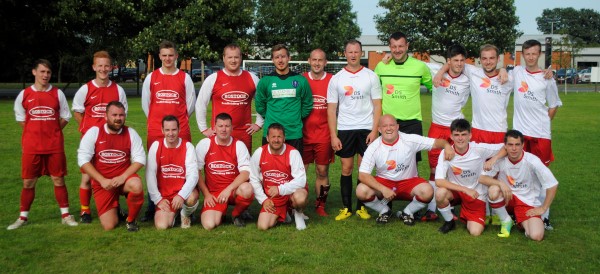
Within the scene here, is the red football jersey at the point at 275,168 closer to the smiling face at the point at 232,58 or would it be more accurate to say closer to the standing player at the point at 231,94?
the standing player at the point at 231,94

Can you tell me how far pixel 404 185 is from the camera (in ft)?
20.7

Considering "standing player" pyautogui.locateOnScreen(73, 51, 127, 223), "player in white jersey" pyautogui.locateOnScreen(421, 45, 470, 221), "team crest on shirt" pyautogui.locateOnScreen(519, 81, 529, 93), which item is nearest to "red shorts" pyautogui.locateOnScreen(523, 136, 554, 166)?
"team crest on shirt" pyautogui.locateOnScreen(519, 81, 529, 93)

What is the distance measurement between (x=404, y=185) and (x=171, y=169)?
8.36 feet

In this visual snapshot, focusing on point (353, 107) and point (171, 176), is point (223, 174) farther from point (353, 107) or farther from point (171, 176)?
point (353, 107)

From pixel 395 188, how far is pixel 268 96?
5.83ft

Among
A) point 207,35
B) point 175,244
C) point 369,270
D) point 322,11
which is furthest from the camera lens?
point 322,11

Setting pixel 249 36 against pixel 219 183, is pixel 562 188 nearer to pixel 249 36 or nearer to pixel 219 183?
pixel 219 183

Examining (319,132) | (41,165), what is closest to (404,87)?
(319,132)

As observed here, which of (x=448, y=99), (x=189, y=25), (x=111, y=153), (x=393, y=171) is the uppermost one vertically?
(x=189, y=25)

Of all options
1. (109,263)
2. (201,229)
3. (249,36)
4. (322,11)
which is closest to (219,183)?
(201,229)

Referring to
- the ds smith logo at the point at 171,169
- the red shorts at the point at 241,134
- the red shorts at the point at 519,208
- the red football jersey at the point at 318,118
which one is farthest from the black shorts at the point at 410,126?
the ds smith logo at the point at 171,169

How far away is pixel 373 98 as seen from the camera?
21.5ft

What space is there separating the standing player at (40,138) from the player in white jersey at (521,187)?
176 inches

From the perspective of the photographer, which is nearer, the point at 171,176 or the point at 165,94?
the point at 171,176
